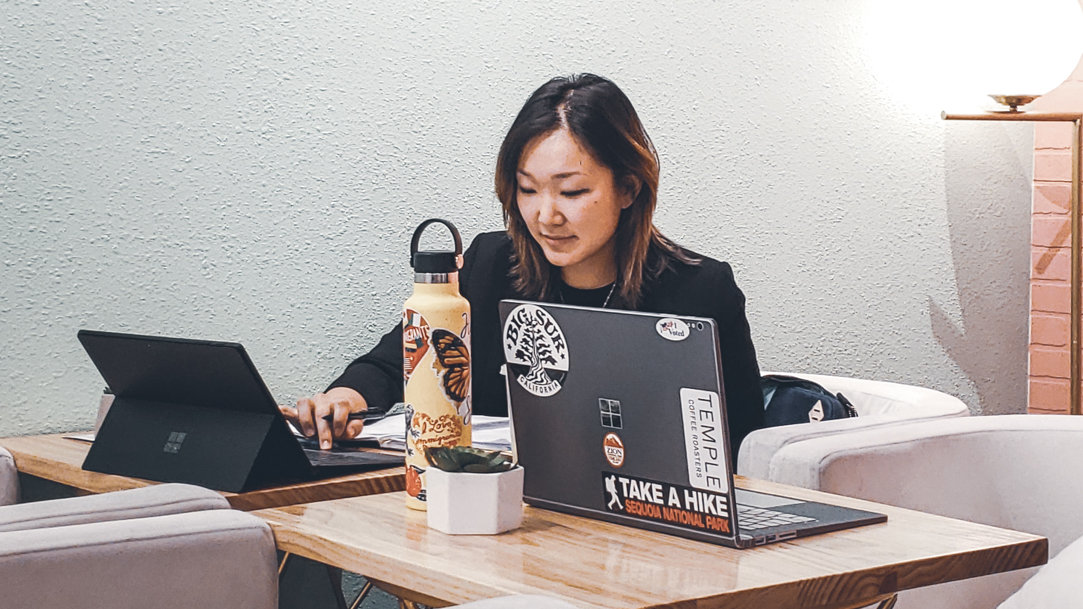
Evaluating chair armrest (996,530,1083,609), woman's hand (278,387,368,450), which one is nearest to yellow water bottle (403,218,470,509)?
woman's hand (278,387,368,450)

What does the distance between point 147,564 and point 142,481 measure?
1.26ft

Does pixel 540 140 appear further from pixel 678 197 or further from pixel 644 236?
pixel 678 197

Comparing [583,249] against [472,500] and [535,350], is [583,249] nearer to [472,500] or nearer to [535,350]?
[535,350]

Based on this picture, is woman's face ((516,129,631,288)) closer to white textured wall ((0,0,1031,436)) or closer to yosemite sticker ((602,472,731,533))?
white textured wall ((0,0,1031,436))

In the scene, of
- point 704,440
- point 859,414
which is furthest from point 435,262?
point 859,414

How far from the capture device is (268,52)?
6.88 feet

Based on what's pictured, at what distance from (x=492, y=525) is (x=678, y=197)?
163 cm

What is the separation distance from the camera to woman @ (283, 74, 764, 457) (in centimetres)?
201

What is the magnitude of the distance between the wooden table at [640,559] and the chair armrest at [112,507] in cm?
8

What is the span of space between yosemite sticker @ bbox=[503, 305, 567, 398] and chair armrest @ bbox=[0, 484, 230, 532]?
1.11 ft

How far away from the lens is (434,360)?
1188 millimetres

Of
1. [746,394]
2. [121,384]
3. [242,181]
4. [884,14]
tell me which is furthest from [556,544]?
[884,14]

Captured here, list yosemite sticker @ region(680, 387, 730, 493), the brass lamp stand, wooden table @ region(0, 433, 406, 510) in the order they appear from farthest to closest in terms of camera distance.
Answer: the brass lamp stand → wooden table @ region(0, 433, 406, 510) → yosemite sticker @ region(680, 387, 730, 493)

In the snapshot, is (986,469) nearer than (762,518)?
No
